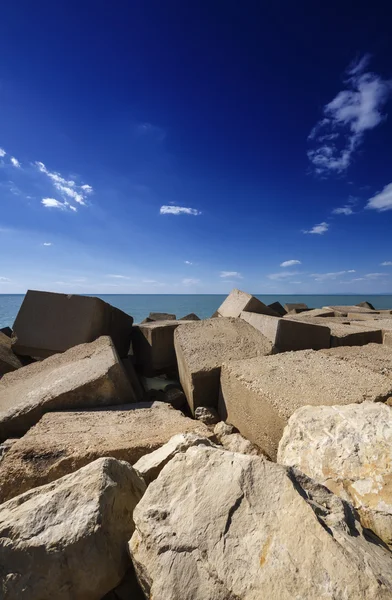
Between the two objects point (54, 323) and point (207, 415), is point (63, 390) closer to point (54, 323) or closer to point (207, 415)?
point (207, 415)

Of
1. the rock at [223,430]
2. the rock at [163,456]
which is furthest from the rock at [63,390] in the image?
the rock at [163,456]

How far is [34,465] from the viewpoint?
5.07ft

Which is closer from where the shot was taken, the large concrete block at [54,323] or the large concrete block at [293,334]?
the large concrete block at [293,334]

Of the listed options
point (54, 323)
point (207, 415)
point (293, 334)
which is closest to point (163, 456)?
point (207, 415)

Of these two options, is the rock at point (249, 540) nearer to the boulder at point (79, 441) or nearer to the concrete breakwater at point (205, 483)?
the concrete breakwater at point (205, 483)

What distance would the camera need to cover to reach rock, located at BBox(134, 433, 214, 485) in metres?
1.31

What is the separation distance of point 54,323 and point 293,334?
3.00m

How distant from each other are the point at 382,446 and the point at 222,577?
2.96 feet

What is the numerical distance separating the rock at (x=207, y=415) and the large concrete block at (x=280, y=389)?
71 millimetres

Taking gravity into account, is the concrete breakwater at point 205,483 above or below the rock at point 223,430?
above

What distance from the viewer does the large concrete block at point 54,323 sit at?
3.67 meters

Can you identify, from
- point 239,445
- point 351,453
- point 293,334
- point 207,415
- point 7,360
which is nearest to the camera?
point 351,453

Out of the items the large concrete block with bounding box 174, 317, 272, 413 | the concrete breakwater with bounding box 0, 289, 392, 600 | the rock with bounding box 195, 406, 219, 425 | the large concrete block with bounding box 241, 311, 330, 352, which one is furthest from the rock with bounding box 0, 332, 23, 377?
the large concrete block with bounding box 241, 311, 330, 352

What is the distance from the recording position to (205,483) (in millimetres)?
989
